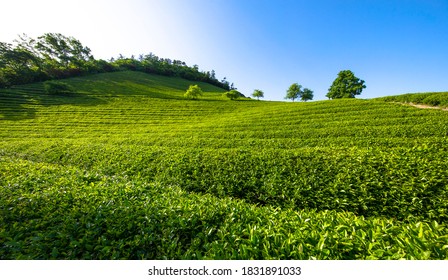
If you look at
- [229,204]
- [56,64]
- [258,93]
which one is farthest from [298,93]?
[56,64]

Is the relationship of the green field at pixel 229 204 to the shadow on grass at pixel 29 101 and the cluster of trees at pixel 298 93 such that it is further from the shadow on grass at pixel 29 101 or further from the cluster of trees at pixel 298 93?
the cluster of trees at pixel 298 93

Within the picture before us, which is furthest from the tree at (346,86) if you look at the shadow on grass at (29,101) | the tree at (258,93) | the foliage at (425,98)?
the shadow on grass at (29,101)

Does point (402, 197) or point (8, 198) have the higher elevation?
point (402, 197)

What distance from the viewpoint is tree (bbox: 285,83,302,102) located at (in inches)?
2697

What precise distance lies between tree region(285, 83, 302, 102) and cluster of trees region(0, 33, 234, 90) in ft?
141

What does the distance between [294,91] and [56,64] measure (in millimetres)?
88375

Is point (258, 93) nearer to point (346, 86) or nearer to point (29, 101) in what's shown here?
point (346, 86)

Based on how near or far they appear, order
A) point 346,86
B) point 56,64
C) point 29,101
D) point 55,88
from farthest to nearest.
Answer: point 56,64, point 346,86, point 55,88, point 29,101

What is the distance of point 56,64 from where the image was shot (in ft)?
200
